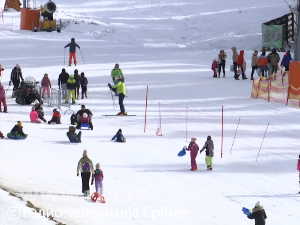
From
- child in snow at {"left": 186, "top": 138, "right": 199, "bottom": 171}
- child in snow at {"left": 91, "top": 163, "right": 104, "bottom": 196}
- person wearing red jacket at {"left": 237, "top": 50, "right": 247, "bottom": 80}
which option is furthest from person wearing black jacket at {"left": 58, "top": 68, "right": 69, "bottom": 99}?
child in snow at {"left": 91, "top": 163, "right": 104, "bottom": 196}

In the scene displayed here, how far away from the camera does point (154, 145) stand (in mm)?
20297

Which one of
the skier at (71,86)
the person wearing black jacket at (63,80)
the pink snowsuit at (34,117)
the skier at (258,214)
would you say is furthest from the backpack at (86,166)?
the person wearing black jacket at (63,80)

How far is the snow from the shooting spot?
14.1 m

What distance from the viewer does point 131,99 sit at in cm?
2858

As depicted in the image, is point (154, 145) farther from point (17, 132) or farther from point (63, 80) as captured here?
point (63, 80)

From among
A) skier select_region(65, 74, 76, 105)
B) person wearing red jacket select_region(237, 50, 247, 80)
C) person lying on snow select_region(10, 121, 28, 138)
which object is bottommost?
person lying on snow select_region(10, 121, 28, 138)

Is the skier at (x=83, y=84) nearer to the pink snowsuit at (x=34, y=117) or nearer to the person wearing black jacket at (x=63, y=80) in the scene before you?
the person wearing black jacket at (x=63, y=80)

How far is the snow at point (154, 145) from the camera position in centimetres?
1405

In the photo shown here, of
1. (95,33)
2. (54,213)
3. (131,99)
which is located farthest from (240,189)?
(95,33)

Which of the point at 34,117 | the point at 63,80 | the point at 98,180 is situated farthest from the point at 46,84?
the point at 98,180

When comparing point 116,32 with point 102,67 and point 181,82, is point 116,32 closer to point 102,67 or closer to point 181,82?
point 102,67

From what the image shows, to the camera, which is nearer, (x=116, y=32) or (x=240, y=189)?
(x=240, y=189)

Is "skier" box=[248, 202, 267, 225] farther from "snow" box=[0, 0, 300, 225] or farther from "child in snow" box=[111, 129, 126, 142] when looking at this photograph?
"child in snow" box=[111, 129, 126, 142]

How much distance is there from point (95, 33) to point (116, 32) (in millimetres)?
1381
